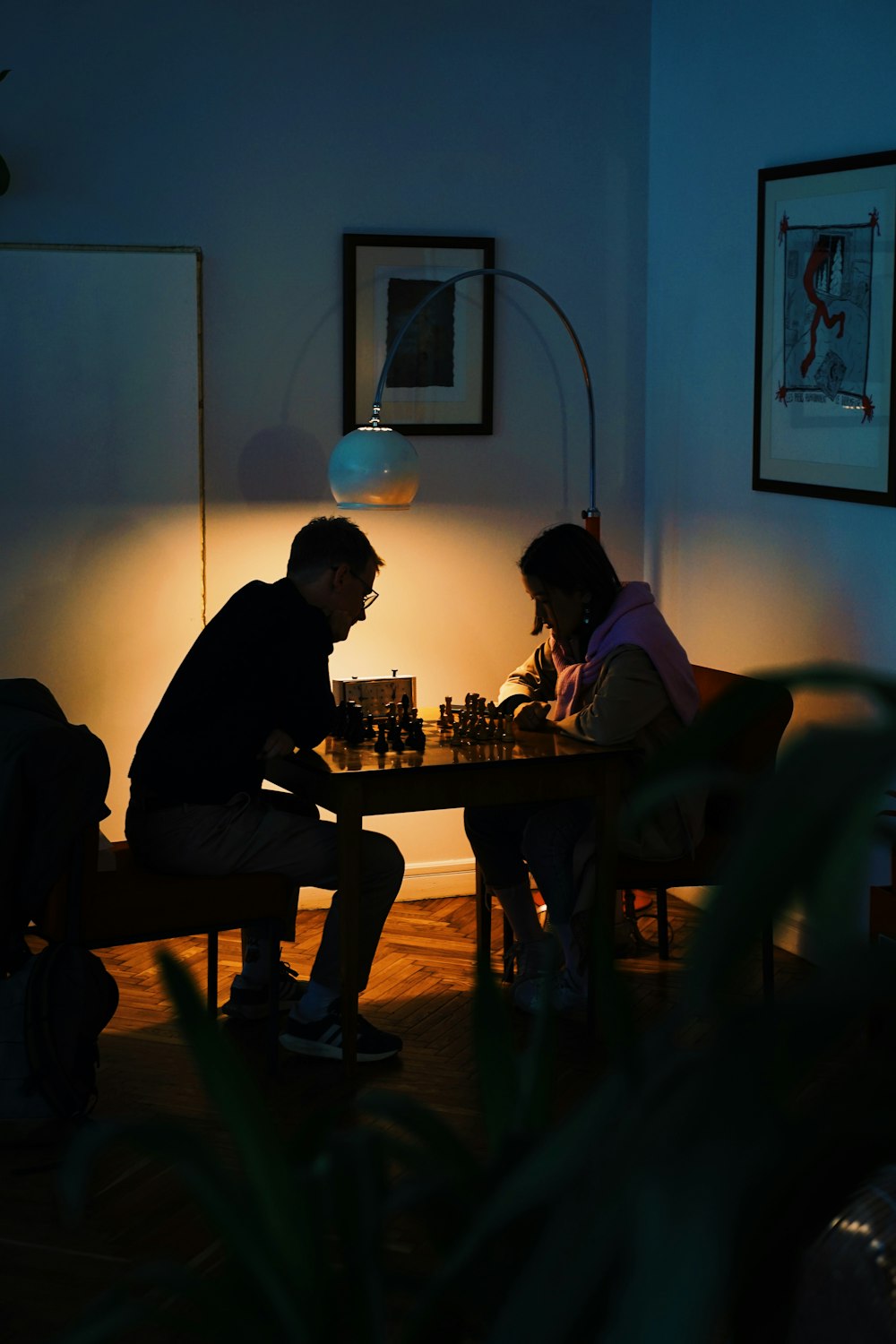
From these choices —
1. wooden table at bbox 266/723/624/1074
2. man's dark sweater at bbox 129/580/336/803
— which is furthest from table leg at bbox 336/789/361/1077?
man's dark sweater at bbox 129/580/336/803

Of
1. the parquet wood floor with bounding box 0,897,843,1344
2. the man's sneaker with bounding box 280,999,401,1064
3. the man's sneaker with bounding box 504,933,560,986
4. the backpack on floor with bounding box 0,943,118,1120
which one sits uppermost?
the backpack on floor with bounding box 0,943,118,1120

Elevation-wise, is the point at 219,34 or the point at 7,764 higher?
the point at 219,34

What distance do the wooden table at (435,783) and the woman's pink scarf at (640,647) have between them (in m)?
0.21

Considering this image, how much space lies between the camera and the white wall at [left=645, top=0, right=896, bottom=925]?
4195mm

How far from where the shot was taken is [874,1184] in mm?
1127

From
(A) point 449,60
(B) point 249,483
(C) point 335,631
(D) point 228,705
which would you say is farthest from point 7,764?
(A) point 449,60

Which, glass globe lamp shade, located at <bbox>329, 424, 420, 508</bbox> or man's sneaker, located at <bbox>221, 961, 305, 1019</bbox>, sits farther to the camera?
glass globe lamp shade, located at <bbox>329, 424, 420, 508</bbox>

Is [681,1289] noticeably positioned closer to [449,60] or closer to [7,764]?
[7,764]

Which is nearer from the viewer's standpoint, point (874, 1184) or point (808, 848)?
point (808, 848)

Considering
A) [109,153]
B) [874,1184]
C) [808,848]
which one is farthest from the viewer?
[109,153]

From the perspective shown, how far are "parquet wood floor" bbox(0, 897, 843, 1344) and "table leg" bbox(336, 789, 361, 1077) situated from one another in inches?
5.0

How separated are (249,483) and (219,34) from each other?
4.74 ft

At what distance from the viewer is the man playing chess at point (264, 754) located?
11.6 ft

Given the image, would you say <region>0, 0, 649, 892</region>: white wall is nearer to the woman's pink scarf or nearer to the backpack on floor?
the woman's pink scarf
